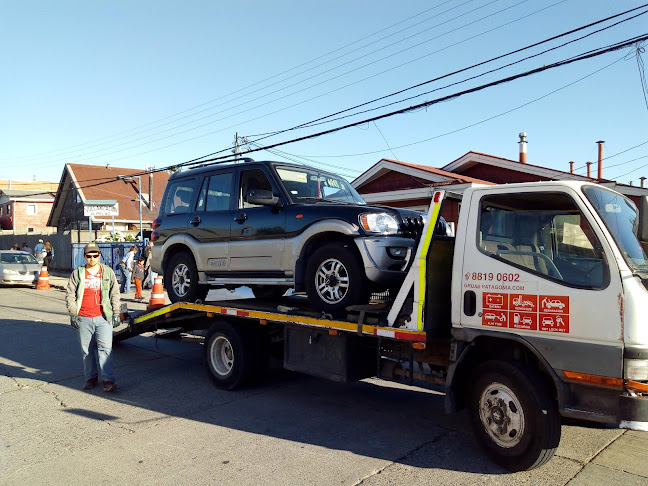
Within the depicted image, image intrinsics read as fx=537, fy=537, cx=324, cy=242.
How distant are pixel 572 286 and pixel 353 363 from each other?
2.39 m

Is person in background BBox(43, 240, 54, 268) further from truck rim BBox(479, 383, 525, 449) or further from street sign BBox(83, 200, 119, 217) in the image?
truck rim BBox(479, 383, 525, 449)

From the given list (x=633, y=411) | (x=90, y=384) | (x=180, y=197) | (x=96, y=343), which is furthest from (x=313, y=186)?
(x=633, y=411)

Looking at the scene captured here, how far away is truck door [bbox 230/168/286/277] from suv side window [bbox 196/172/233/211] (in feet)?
0.71

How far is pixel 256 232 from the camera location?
6812mm

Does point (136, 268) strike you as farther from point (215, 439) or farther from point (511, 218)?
Result: point (511, 218)

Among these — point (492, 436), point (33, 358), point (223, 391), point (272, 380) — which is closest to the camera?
point (492, 436)

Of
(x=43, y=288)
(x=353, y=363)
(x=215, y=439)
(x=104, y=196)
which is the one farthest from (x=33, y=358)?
(x=104, y=196)

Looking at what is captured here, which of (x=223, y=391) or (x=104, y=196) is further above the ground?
(x=104, y=196)

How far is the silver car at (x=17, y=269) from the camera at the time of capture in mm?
20234

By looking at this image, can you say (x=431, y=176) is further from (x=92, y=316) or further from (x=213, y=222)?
(x=92, y=316)

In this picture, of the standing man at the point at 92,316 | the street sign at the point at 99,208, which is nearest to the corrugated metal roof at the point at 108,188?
the street sign at the point at 99,208

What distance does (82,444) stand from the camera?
5.01 metres

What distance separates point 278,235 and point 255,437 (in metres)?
2.39

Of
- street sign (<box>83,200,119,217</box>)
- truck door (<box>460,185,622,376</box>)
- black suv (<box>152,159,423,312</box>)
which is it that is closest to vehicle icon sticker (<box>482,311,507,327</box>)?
truck door (<box>460,185,622,376</box>)
